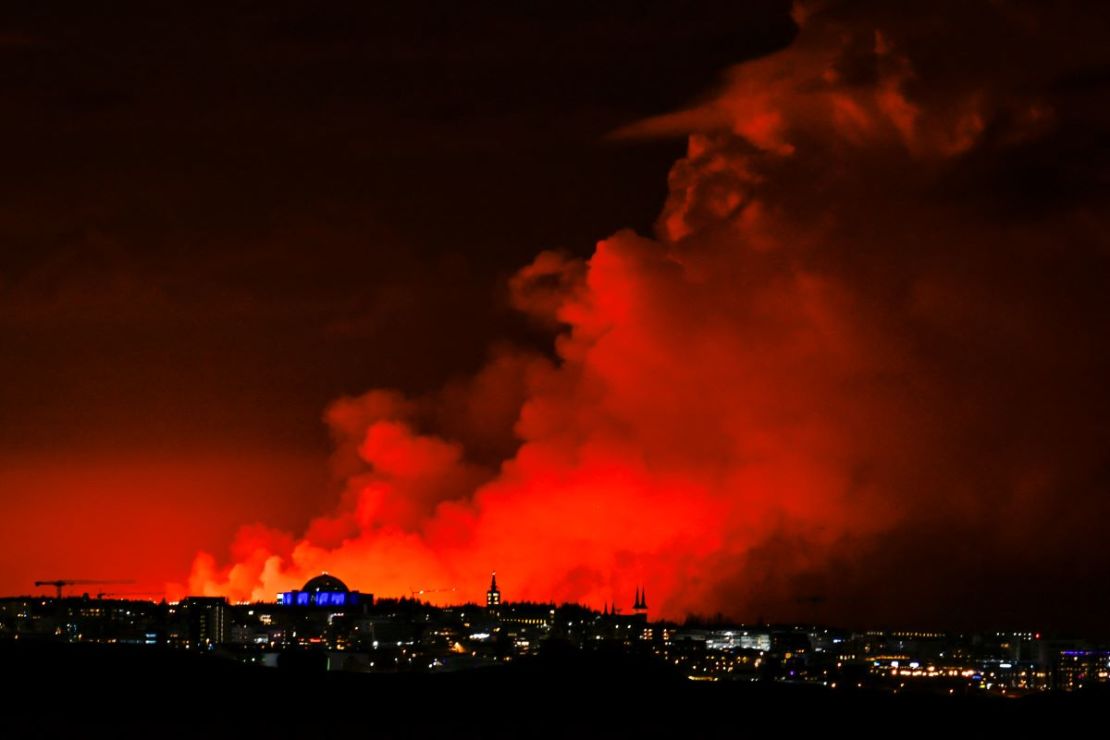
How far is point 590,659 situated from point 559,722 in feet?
27.1

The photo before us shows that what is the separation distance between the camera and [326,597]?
153500 mm

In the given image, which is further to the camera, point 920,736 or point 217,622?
point 217,622

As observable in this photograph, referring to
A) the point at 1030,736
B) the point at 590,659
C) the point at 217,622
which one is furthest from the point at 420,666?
the point at 217,622

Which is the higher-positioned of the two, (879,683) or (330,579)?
(330,579)

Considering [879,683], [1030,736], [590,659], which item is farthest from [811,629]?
[1030,736]

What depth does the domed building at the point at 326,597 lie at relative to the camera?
487 ft

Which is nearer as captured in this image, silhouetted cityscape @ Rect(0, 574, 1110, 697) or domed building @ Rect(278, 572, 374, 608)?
silhouetted cityscape @ Rect(0, 574, 1110, 697)

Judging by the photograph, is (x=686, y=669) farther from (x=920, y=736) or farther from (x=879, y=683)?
(x=920, y=736)

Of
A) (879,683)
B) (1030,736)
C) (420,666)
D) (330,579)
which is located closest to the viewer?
(1030,736)

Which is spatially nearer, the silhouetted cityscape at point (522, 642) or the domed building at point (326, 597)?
the silhouetted cityscape at point (522, 642)

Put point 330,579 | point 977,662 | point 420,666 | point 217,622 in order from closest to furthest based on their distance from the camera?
point 420,666, point 977,662, point 217,622, point 330,579

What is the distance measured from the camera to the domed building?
148 meters

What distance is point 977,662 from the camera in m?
91.0

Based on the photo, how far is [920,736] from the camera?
3775cm
